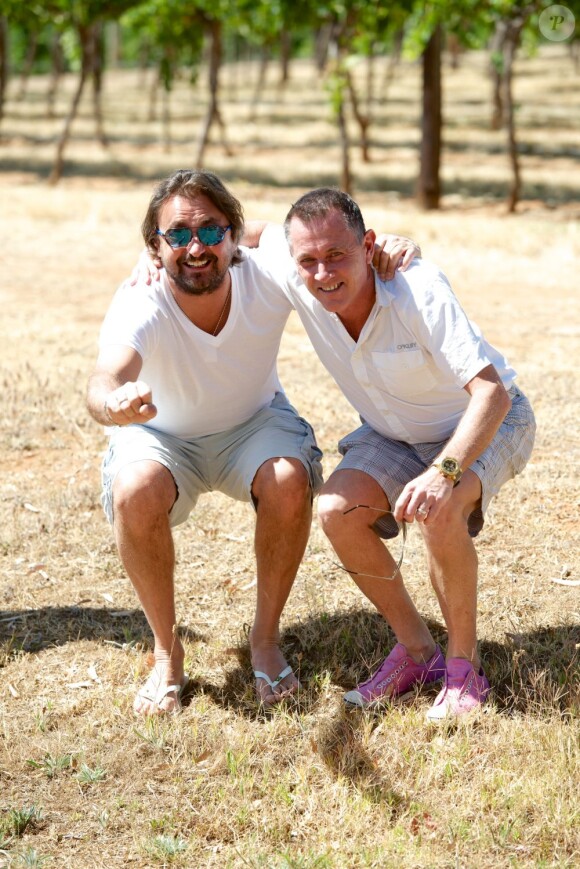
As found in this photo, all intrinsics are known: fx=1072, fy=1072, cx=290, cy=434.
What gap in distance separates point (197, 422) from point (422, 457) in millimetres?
844

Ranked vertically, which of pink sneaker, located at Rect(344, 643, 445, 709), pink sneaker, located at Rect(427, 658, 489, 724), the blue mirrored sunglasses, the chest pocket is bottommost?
pink sneaker, located at Rect(344, 643, 445, 709)

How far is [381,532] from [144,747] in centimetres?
104

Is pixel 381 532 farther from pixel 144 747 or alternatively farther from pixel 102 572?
pixel 102 572

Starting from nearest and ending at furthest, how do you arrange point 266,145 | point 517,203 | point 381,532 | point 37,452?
point 381,532 < point 37,452 < point 517,203 < point 266,145

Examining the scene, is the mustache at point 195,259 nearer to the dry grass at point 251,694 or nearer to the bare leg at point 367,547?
the bare leg at point 367,547

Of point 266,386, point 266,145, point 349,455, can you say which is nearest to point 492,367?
point 349,455

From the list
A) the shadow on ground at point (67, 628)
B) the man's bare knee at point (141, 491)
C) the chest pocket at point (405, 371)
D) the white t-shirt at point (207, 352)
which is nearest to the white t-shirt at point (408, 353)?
the chest pocket at point (405, 371)

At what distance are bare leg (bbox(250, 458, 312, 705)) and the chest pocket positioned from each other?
443mm

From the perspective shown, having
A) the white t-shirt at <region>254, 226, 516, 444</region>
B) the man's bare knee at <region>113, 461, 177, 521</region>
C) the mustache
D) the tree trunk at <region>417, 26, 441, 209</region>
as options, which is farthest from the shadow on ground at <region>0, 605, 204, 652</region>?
the tree trunk at <region>417, 26, 441, 209</region>

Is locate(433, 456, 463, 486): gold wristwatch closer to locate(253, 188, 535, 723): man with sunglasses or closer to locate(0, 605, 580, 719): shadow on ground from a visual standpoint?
locate(253, 188, 535, 723): man with sunglasses

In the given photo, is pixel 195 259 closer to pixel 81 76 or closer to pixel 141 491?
pixel 141 491

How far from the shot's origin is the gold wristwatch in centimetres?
315

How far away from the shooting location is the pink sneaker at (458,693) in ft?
11.1

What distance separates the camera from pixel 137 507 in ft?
11.5
